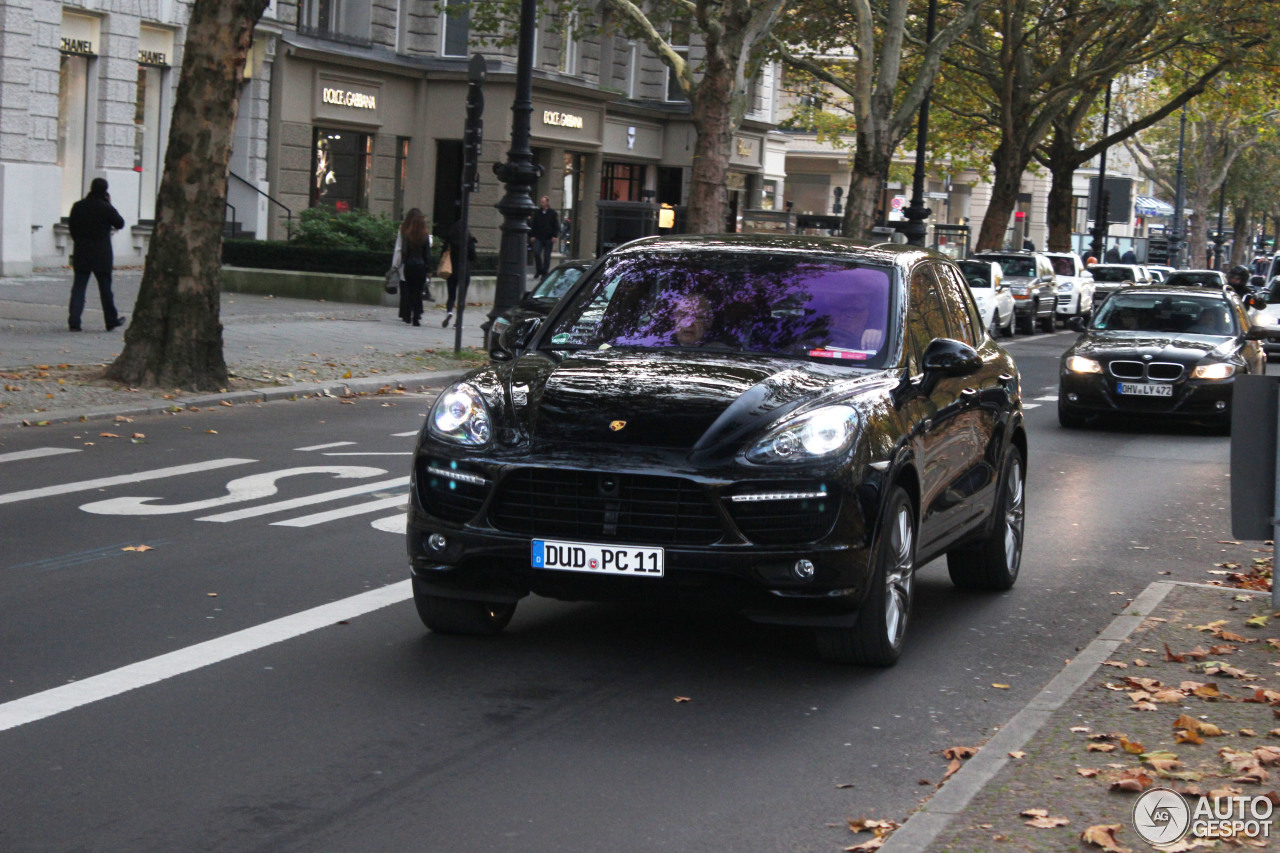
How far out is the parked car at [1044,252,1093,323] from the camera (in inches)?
1804

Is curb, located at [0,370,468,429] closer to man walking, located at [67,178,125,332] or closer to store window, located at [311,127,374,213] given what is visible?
man walking, located at [67,178,125,332]

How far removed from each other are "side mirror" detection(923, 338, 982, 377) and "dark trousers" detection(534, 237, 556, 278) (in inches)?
1297

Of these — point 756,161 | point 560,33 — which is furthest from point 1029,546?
point 756,161

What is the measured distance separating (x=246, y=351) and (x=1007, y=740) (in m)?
15.8

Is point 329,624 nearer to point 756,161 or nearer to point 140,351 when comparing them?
point 140,351

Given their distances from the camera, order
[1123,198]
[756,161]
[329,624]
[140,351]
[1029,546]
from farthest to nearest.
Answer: [1123,198] → [756,161] → [140,351] → [1029,546] → [329,624]

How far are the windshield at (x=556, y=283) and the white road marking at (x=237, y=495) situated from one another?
7206 millimetres

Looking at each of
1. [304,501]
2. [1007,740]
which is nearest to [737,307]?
[1007,740]

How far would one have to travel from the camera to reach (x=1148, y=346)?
18906 millimetres

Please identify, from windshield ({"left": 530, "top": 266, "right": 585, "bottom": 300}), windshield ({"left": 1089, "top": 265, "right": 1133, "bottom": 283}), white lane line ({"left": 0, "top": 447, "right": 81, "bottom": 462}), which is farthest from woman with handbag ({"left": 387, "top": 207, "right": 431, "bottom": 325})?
windshield ({"left": 1089, "top": 265, "right": 1133, "bottom": 283})

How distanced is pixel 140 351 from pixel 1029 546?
907cm

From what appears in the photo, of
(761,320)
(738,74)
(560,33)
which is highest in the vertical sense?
(560,33)

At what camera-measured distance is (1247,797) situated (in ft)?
17.1

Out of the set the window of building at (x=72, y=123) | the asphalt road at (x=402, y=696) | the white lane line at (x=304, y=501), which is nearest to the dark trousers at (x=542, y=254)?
the window of building at (x=72, y=123)
